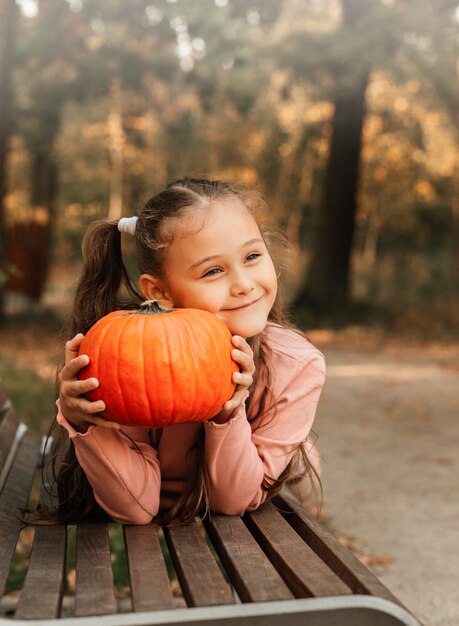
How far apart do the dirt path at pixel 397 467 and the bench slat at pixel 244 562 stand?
91 centimetres

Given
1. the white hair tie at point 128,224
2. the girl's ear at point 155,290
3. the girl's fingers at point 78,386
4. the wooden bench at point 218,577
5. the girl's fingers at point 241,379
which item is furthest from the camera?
the white hair tie at point 128,224

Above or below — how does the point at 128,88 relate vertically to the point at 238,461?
above

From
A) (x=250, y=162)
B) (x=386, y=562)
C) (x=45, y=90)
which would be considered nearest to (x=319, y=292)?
(x=45, y=90)

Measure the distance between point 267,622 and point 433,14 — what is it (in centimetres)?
1305

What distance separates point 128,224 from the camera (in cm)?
274

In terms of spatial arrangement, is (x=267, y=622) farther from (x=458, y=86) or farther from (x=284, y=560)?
(x=458, y=86)

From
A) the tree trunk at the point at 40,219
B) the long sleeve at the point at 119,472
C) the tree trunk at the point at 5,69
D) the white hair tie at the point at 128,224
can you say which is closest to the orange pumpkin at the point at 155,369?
the long sleeve at the point at 119,472

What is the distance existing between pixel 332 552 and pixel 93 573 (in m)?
0.59

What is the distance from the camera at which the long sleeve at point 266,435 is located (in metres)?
2.37

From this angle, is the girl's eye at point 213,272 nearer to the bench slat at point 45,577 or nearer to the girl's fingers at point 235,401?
the girl's fingers at point 235,401

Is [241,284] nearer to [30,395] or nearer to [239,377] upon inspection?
[239,377]

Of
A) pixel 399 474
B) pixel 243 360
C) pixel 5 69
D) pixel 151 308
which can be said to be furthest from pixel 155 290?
pixel 5 69

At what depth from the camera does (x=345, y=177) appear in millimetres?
16125

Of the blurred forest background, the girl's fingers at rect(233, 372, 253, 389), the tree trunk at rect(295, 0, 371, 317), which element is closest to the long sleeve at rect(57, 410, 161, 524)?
the girl's fingers at rect(233, 372, 253, 389)
